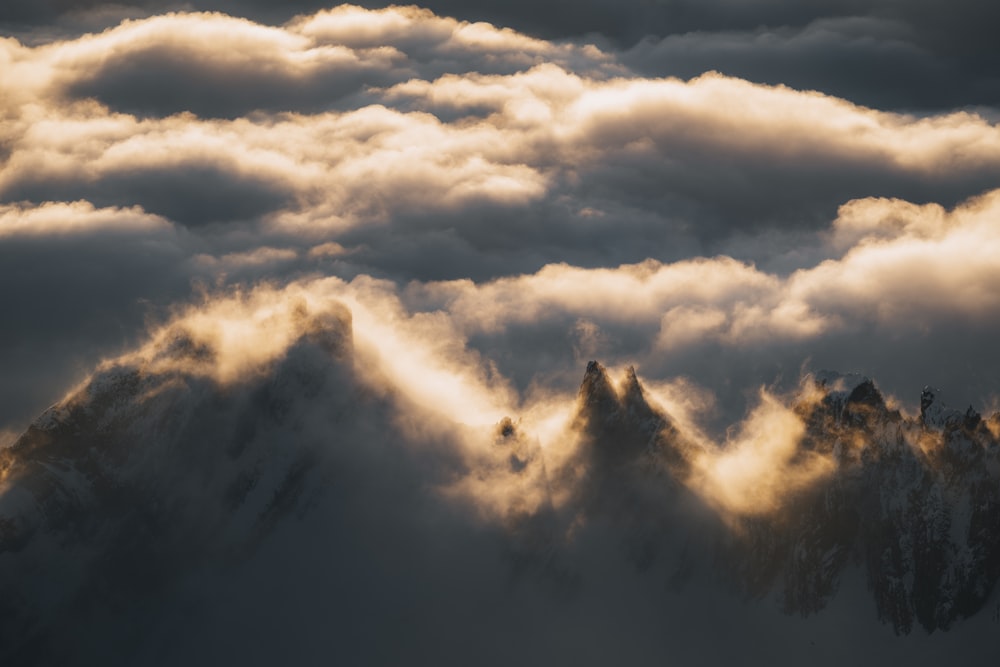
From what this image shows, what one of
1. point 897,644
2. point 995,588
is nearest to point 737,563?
point 897,644

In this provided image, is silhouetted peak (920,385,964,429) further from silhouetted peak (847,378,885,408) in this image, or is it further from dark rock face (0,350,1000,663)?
silhouetted peak (847,378,885,408)

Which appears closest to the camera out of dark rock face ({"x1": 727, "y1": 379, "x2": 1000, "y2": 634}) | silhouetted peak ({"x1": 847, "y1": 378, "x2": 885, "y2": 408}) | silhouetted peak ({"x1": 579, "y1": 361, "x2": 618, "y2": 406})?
dark rock face ({"x1": 727, "y1": 379, "x2": 1000, "y2": 634})

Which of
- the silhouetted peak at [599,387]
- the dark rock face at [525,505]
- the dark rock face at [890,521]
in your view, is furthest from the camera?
the silhouetted peak at [599,387]

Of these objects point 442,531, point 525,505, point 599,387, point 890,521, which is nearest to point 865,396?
point 890,521

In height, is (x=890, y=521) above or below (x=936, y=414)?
below

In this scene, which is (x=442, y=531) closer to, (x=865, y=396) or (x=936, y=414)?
(x=865, y=396)

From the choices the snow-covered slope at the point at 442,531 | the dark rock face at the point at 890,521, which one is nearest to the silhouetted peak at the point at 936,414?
the dark rock face at the point at 890,521

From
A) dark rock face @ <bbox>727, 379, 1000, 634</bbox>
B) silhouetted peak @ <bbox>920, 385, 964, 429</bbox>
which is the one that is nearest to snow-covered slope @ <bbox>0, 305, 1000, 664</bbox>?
dark rock face @ <bbox>727, 379, 1000, 634</bbox>

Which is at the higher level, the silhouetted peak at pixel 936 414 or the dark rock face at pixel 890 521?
the silhouetted peak at pixel 936 414

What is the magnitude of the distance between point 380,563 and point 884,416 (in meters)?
79.3

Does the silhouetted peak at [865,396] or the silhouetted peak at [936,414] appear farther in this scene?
the silhouetted peak at [865,396]

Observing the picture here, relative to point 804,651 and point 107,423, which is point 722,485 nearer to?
point 804,651

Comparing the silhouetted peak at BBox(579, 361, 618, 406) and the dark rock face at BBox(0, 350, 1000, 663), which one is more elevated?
the silhouetted peak at BBox(579, 361, 618, 406)

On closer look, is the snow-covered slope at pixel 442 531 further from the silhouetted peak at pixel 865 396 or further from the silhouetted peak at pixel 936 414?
the silhouetted peak at pixel 936 414
